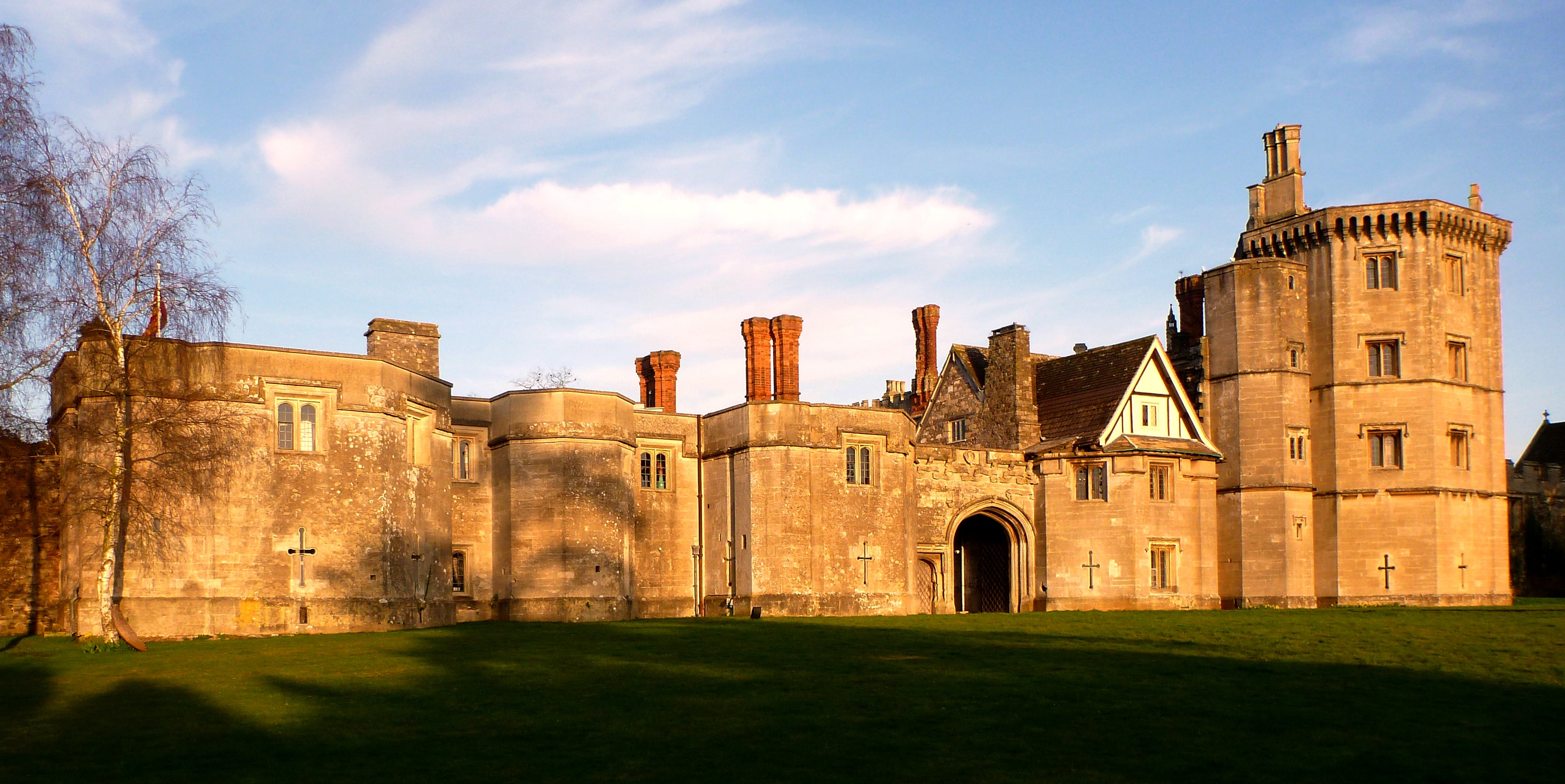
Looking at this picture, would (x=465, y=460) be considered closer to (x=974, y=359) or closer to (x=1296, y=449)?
(x=974, y=359)

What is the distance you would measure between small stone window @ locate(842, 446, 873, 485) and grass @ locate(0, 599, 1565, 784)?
1405cm

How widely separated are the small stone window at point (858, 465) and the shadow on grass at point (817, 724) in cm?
1842

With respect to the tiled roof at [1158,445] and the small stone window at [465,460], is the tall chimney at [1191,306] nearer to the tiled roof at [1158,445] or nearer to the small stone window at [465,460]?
the tiled roof at [1158,445]

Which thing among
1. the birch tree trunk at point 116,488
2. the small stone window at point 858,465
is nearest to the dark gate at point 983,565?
the small stone window at point 858,465

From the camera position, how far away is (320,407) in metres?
34.2

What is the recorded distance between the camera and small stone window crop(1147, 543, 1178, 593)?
46938 millimetres

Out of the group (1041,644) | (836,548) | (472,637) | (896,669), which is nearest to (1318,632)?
(1041,644)

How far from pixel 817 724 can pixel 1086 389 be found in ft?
111

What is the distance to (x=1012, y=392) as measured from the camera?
1964 inches

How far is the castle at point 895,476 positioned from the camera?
3325 centimetres

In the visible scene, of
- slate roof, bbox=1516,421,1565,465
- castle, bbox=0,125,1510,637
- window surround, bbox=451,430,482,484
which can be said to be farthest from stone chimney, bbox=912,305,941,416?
slate roof, bbox=1516,421,1565,465

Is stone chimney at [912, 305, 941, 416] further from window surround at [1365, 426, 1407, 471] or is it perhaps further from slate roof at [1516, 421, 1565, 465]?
slate roof at [1516, 421, 1565, 465]

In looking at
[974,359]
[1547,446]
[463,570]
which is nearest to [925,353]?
[974,359]

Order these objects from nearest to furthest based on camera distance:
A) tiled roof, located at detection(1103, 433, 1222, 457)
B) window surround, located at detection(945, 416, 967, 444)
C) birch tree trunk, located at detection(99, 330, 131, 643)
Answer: birch tree trunk, located at detection(99, 330, 131, 643)
tiled roof, located at detection(1103, 433, 1222, 457)
window surround, located at detection(945, 416, 967, 444)
